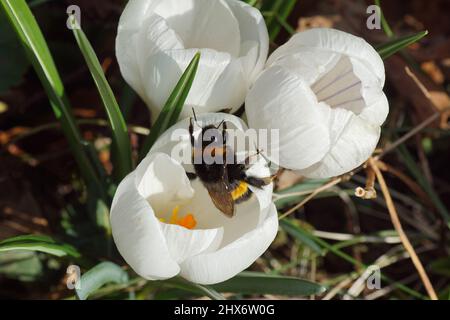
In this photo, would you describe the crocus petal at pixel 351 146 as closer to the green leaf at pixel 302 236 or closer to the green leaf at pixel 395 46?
the green leaf at pixel 395 46

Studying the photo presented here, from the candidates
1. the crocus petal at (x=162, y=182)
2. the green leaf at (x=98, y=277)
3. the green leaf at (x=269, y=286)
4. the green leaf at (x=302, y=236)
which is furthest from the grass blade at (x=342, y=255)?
the green leaf at (x=98, y=277)

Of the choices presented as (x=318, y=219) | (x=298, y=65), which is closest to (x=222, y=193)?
(x=298, y=65)

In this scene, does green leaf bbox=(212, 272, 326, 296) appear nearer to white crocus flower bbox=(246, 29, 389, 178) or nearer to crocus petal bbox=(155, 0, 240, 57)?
white crocus flower bbox=(246, 29, 389, 178)

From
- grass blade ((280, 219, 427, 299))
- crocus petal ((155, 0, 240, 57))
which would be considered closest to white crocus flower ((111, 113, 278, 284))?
crocus petal ((155, 0, 240, 57))
